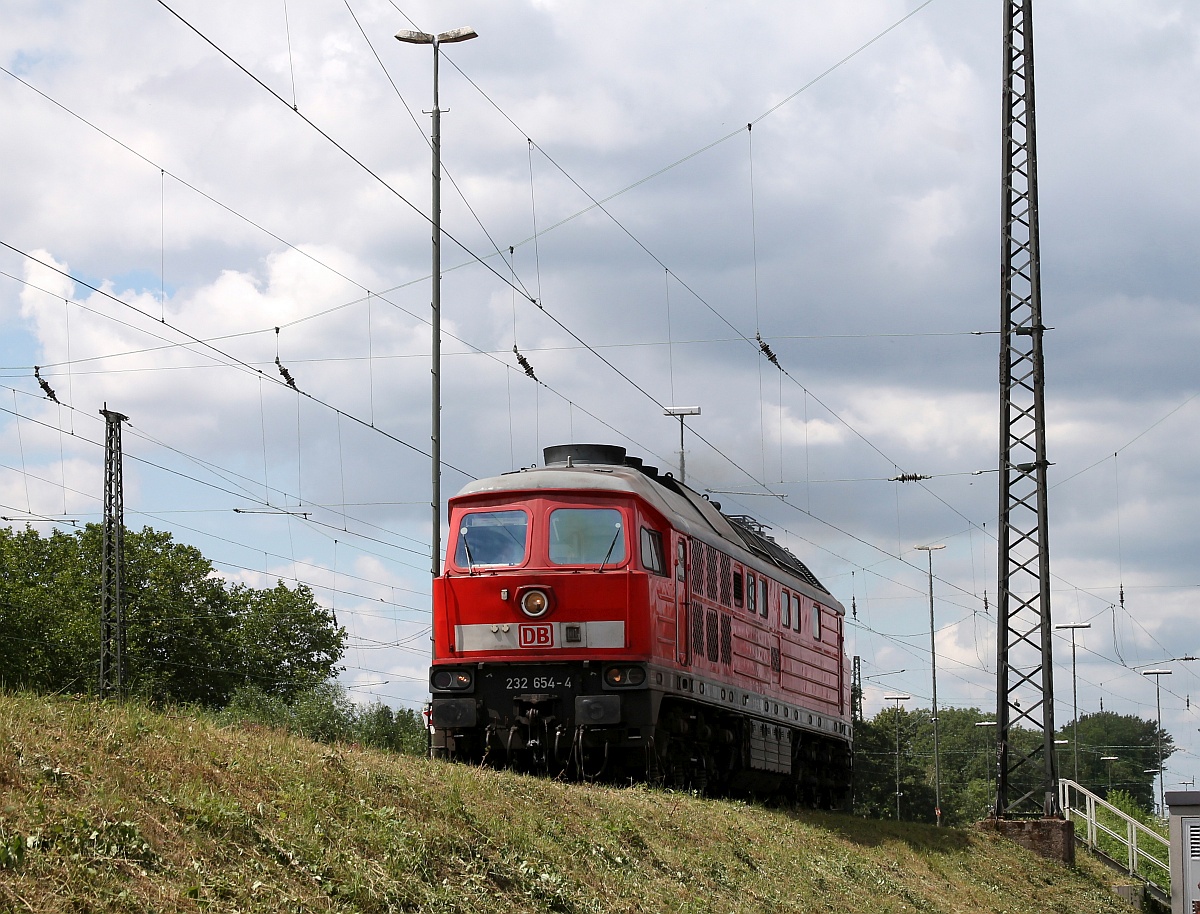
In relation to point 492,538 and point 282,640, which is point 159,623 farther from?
point 492,538

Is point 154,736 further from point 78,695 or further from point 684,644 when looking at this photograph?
point 684,644

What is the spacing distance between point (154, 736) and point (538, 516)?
9479 mm

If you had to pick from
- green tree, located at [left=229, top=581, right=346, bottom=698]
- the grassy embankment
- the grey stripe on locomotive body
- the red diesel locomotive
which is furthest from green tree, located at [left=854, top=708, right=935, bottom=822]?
the grassy embankment

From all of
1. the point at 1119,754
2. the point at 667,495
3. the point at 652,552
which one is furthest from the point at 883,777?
the point at 652,552

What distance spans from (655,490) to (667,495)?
1.06 meters

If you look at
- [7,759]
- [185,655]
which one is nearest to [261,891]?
[7,759]

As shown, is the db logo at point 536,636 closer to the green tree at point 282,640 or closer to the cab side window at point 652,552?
the cab side window at point 652,552

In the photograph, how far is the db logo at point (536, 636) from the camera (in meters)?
19.9

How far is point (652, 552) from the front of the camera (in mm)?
20719

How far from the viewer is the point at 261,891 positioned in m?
9.10

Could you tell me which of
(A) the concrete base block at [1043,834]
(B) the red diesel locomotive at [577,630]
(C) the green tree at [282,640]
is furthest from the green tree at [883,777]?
(B) the red diesel locomotive at [577,630]

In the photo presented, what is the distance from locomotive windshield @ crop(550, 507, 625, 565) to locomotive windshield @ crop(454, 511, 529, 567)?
0.44m

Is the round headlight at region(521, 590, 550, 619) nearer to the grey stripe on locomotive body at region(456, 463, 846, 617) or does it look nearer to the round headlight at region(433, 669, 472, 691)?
the round headlight at region(433, 669, 472, 691)

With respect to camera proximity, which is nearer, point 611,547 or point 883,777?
point 611,547
